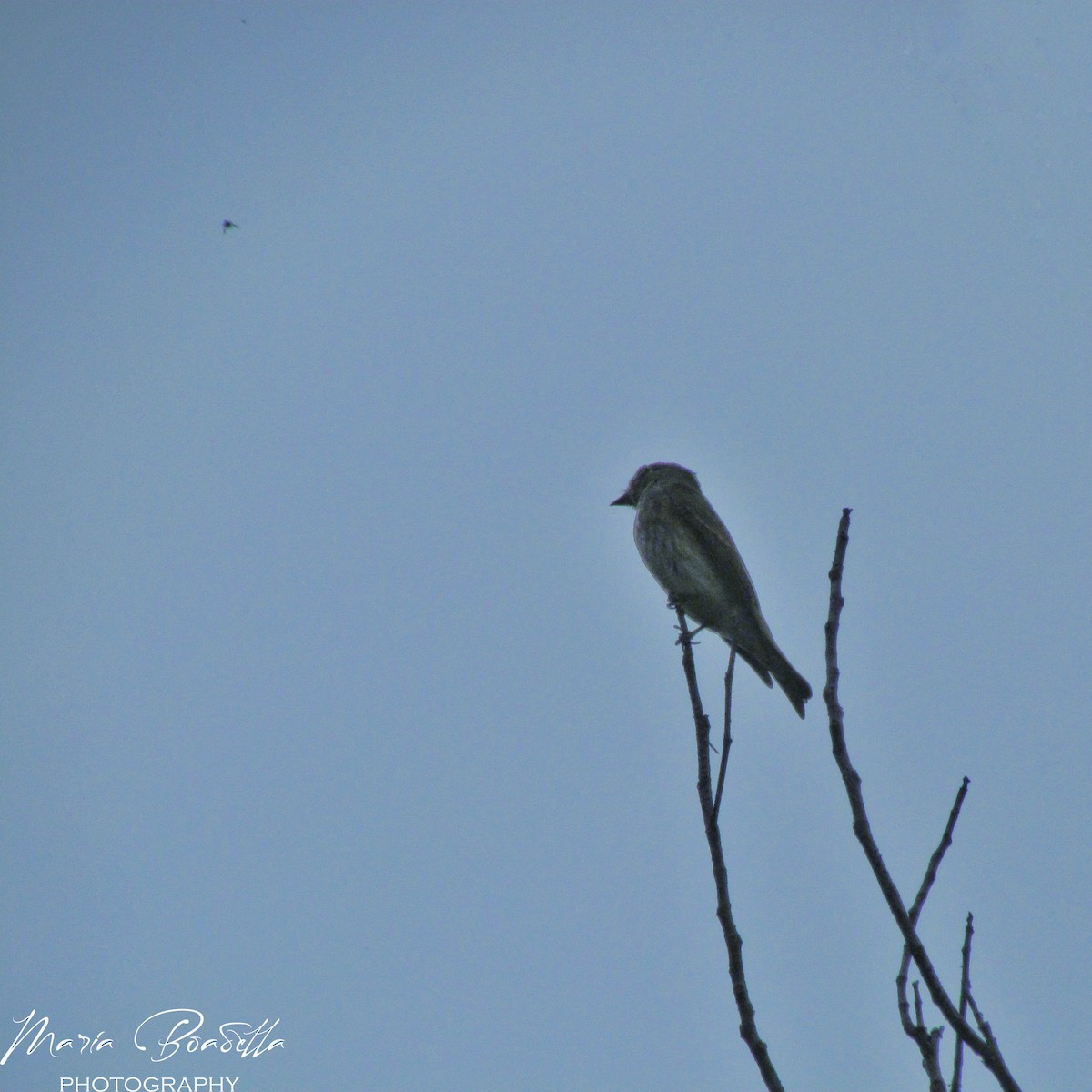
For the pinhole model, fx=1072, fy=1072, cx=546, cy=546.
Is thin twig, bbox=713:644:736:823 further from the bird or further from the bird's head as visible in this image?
the bird's head

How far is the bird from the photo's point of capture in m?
7.50

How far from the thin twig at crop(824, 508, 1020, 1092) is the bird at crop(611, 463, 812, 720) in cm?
458

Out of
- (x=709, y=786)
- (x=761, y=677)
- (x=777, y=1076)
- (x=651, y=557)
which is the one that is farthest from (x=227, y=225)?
(x=777, y=1076)

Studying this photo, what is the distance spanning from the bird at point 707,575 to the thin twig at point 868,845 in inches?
180

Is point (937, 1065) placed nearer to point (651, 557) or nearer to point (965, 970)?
point (965, 970)

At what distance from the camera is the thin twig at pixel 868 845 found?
2.24m

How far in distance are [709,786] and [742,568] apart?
16.5 feet

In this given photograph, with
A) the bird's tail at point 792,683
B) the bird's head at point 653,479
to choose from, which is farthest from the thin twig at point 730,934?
the bird's head at point 653,479

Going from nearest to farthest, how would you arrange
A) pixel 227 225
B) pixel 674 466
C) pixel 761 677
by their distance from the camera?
pixel 761 677
pixel 674 466
pixel 227 225

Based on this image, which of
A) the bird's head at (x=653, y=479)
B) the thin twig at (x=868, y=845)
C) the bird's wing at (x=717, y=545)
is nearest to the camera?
the thin twig at (x=868, y=845)

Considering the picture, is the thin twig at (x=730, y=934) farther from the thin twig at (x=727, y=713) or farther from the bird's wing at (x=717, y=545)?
the bird's wing at (x=717, y=545)

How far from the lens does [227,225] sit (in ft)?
38.8

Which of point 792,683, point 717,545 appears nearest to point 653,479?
point 717,545

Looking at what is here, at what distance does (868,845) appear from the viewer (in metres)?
2.45
